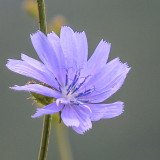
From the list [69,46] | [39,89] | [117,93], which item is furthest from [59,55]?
[117,93]

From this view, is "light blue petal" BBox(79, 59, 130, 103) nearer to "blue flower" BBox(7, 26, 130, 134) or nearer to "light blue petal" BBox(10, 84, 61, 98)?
"blue flower" BBox(7, 26, 130, 134)

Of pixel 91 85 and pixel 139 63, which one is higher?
pixel 139 63

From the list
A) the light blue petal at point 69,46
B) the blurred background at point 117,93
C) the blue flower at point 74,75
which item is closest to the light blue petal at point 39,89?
the blue flower at point 74,75

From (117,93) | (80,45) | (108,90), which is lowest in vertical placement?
(108,90)


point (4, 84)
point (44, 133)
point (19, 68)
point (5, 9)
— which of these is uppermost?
point (5, 9)

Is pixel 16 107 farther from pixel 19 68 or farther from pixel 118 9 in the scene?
pixel 19 68

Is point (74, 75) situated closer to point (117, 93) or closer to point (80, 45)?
point (80, 45)

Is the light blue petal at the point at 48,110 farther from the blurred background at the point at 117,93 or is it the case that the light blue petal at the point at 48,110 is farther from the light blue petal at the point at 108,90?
the blurred background at the point at 117,93

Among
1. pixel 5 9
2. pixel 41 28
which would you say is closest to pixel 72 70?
pixel 41 28
